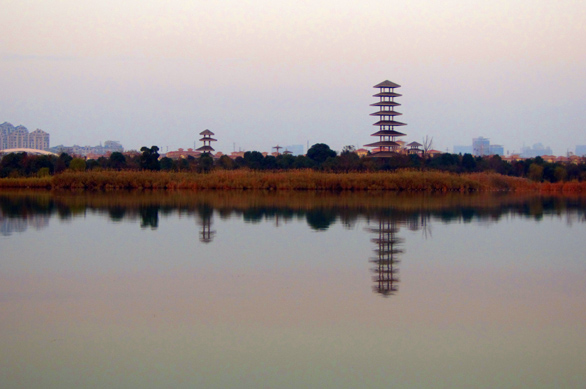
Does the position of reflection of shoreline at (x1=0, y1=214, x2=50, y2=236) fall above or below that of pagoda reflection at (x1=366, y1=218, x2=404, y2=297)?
above

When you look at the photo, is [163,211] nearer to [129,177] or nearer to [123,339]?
[123,339]

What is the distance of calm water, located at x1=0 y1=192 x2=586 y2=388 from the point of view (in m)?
4.48

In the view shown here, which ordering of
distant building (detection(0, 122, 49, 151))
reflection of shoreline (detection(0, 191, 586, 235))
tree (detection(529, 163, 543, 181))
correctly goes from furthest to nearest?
1. distant building (detection(0, 122, 49, 151))
2. tree (detection(529, 163, 543, 181))
3. reflection of shoreline (detection(0, 191, 586, 235))

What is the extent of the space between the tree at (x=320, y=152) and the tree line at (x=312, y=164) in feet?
0.24

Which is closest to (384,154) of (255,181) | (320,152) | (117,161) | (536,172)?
(320,152)

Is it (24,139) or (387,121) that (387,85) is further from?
(24,139)

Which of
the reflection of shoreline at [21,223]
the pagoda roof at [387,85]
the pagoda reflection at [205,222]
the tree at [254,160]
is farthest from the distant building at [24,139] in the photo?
the reflection of shoreline at [21,223]

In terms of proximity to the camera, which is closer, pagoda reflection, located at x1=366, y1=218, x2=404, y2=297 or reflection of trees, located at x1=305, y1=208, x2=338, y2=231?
pagoda reflection, located at x1=366, y1=218, x2=404, y2=297

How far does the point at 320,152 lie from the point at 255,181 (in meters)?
20.7

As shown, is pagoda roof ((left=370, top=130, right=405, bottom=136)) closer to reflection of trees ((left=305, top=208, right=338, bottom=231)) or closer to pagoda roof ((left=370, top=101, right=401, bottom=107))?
pagoda roof ((left=370, top=101, right=401, bottom=107))

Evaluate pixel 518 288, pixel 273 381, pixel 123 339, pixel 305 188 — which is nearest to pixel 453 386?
pixel 273 381

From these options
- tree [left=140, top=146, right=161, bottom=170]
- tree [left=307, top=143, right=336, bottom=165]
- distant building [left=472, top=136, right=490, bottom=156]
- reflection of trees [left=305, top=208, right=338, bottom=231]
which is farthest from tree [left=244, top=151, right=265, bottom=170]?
distant building [left=472, top=136, right=490, bottom=156]

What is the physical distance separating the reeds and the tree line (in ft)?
14.4

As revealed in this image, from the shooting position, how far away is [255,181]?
28.9 metres
